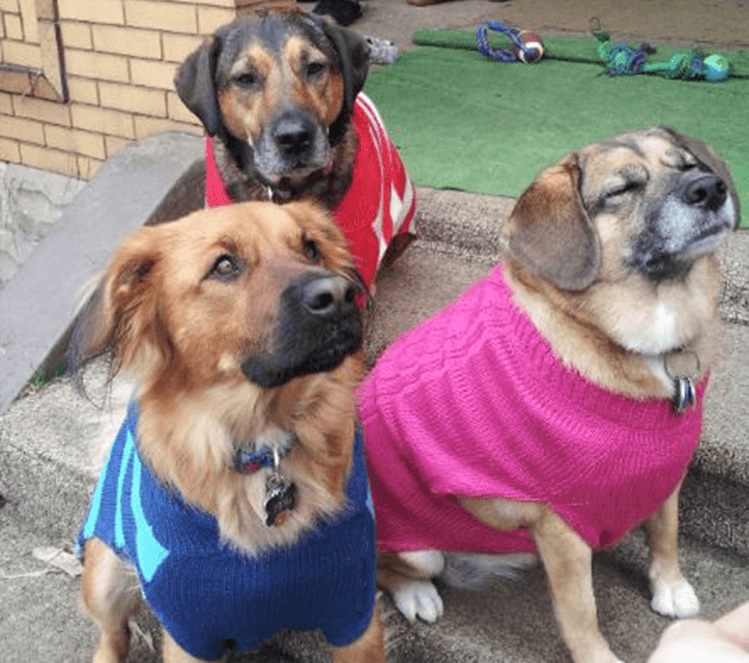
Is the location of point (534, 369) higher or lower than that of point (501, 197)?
higher

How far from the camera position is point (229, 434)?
2156 millimetres

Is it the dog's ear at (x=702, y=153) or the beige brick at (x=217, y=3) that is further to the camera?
the beige brick at (x=217, y=3)

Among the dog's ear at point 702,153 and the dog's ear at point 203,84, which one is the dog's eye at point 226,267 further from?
the dog's ear at point 203,84

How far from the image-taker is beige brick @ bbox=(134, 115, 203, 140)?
170 inches

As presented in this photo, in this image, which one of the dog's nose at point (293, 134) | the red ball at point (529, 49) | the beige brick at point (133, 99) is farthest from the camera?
the red ball at point (529, 49)

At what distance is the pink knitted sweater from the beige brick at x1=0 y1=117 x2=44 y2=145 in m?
2.94

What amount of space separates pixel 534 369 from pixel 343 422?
1.42 ft

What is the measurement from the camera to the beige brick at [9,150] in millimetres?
5035

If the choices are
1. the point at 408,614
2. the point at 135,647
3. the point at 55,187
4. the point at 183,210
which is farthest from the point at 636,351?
the point at 55,187

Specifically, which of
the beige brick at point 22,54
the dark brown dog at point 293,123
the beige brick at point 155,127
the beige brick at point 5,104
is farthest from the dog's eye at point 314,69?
the beige brick at point 5,104

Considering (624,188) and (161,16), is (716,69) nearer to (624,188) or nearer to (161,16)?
(161,16)

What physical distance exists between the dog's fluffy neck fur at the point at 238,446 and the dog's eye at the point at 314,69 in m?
1.54

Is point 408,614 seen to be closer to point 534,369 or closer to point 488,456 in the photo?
point 488,456

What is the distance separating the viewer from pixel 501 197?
388cm
